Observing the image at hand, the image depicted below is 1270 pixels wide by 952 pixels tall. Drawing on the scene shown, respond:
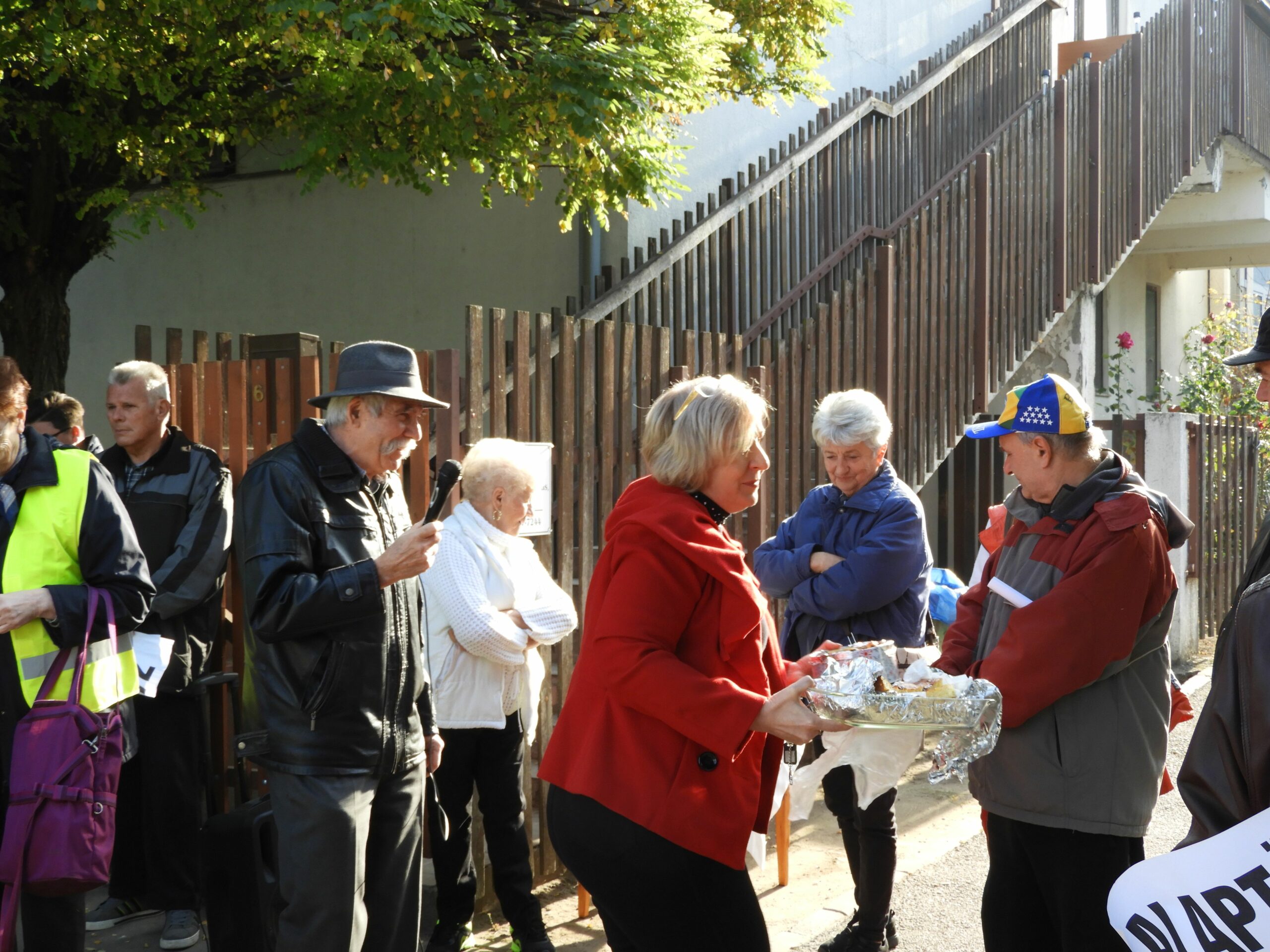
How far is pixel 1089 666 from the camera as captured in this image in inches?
119

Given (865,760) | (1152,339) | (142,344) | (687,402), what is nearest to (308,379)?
(142,344)

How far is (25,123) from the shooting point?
7309 millimetres

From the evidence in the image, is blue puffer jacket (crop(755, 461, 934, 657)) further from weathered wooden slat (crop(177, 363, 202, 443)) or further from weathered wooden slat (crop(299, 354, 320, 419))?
weathered wooden slat (crop(177, 363, 202, 443))

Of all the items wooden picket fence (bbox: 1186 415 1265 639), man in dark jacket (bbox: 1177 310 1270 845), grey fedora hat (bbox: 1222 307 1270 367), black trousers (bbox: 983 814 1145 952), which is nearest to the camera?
man in dark jacket (bbox: 1177 310 1270 845)

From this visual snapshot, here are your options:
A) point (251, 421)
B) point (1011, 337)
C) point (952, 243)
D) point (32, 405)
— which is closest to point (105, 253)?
point (32, 405)

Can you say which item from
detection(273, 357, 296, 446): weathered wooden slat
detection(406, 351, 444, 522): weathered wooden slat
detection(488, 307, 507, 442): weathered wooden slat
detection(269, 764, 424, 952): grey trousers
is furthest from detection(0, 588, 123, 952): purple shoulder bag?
detection(488, 307, 507, 442): weathered wooden slat

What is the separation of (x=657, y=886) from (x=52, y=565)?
206 cm

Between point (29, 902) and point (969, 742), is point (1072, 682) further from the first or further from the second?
point (29, 902)

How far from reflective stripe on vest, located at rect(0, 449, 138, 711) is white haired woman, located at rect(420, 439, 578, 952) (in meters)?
1.07

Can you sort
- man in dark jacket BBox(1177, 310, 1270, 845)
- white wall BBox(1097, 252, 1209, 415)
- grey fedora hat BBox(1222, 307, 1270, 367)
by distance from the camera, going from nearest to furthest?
man in dark jacket BBox(1177, 310, 1270, 845)
grey fedora hat BBox(1222, 307, 1270, 367)
white wall BBox(1097, 252, 1209, 415)

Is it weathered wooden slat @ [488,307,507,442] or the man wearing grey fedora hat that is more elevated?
weathered wooden slat @ [488,307,507,442]

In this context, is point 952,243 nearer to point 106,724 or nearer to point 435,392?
point 435,392

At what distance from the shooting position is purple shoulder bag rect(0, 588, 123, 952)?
3.34 metres

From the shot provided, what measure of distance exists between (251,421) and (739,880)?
2.97 metres
